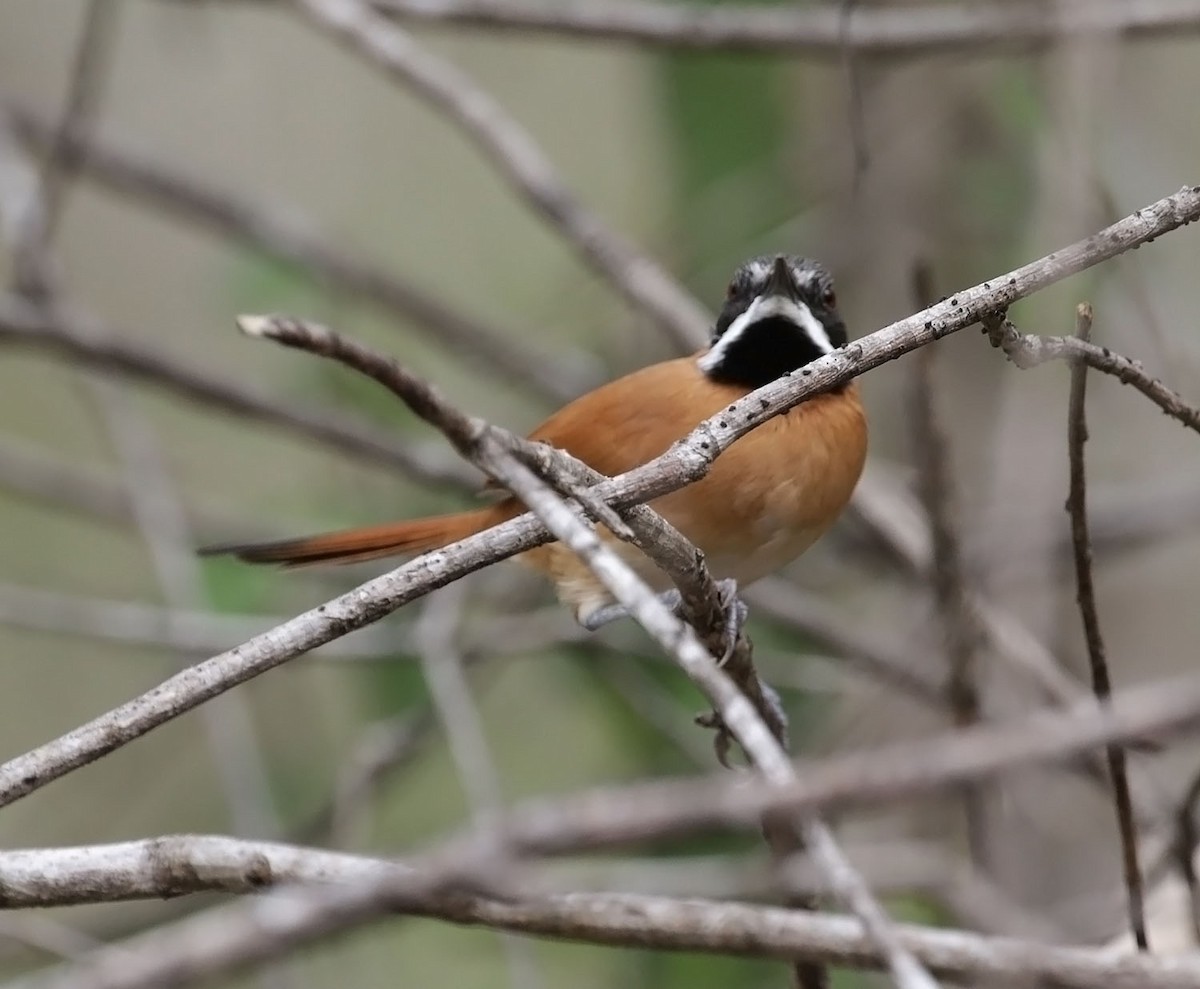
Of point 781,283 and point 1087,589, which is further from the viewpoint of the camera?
point 781,283

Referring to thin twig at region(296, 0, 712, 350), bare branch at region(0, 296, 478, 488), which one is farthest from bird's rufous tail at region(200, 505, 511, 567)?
bare branch at region(0, 296, 478, 488)

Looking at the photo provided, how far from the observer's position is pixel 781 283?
2.48m

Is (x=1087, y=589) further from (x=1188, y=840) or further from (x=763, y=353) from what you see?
(x=763, y=353)

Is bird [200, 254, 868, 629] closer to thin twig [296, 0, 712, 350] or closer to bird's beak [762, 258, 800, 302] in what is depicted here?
bird's beak [762, 258, 800, 302]

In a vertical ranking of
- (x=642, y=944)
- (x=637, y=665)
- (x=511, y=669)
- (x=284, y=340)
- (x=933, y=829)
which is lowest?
(x=642, y=944)

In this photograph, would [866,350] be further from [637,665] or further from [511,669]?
[511,669]

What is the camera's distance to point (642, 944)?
143 cm

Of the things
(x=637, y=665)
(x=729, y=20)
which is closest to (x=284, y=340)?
(x=729, y=20)

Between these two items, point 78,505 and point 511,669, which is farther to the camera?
point 511,669

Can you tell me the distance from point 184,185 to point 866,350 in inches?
121

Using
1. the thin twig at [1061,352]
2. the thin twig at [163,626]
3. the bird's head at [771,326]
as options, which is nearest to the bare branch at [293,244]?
the thin twig at [163,626]

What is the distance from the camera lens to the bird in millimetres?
2330

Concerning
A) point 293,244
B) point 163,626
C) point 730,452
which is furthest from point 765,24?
point 163,626

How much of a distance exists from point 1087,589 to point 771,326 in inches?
40.3
